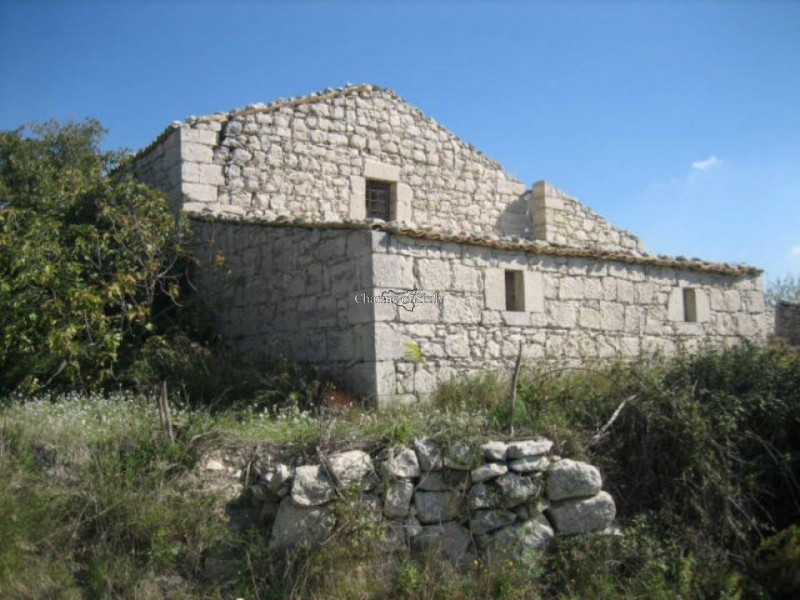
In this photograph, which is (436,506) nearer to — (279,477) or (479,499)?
(479,499)

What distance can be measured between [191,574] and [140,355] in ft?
13.1

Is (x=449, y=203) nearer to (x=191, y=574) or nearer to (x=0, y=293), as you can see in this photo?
(x=0, y=293)

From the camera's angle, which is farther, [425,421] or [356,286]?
[356,286]

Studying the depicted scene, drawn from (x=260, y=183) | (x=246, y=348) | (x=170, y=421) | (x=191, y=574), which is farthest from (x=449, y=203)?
(x=191, y=574)

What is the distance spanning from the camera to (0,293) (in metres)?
7.45

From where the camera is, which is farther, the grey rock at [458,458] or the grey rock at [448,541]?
the grey rock at [458,458]

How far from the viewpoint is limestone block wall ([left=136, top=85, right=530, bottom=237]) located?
10.8 metres

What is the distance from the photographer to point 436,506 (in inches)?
223

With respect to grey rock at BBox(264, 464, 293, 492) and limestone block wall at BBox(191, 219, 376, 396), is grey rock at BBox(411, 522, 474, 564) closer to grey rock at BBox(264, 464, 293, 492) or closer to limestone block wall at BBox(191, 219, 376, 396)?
grey rock at BBox(264, 464, 293, 492)

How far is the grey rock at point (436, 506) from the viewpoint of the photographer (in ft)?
18.5

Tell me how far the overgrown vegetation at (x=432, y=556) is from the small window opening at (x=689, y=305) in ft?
11.1

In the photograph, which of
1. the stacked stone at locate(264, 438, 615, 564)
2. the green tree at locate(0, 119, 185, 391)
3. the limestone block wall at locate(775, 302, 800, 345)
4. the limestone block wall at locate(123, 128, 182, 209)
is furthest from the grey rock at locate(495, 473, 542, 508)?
the limestone block wall at locate(775, 302, 800, 345)

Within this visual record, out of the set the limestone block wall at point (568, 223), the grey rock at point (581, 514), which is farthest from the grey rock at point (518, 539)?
the limestone block wall at point (568, 223)

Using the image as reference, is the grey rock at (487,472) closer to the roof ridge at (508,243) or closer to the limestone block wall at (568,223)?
the roof ridge at (508,243)
